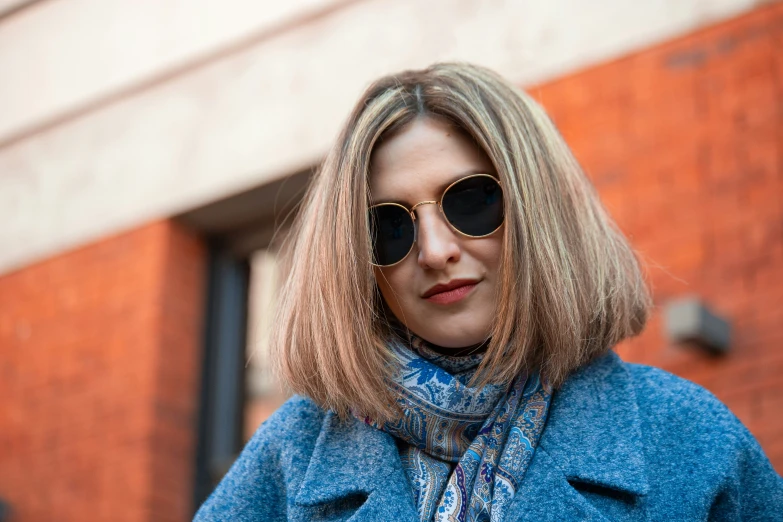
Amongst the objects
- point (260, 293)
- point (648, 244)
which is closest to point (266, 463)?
point (648, 244)

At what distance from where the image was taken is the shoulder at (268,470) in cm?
223

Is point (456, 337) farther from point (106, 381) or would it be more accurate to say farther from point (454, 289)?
point (106, 381)

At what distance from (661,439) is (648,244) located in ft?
7.06

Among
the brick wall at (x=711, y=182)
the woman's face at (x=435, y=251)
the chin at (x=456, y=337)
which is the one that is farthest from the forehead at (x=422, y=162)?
the brick wall at (x=711, y=182)

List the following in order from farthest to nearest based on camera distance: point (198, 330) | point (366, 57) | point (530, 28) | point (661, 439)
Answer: point (198, 330), point (366, 57), point (530, 28), point (661, 439)

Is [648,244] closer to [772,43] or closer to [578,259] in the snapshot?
[772,43]

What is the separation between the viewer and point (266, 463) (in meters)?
2.27

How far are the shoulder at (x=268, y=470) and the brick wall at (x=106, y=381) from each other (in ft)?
10.4

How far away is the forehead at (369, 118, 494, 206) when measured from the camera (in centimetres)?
217

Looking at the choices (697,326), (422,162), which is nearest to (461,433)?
(422,162)

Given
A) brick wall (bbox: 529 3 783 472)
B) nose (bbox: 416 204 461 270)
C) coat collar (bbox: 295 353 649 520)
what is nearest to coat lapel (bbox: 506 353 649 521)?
coat collar (bbox: 295 353 649 520)

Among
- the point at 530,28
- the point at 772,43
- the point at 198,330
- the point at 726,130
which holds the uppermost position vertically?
the point at 530,28

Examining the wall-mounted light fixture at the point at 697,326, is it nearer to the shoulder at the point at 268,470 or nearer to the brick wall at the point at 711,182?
the brick wall at the point at 711,182

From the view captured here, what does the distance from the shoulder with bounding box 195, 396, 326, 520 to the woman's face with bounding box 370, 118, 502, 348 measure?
0.31 meters
